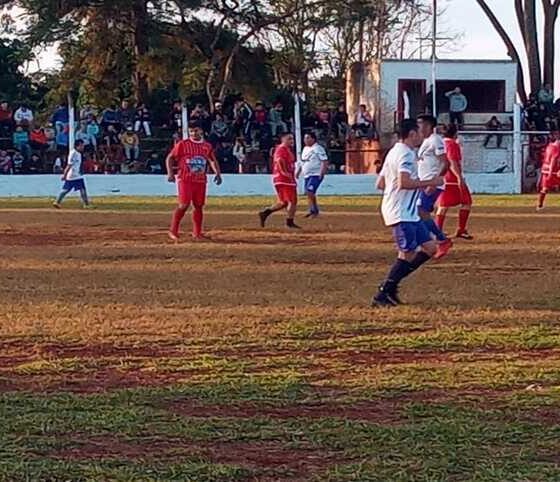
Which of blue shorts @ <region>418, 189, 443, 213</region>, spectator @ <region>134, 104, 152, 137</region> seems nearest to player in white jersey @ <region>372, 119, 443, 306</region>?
blue shorts @ <region>418, 189, 443, 213</region>

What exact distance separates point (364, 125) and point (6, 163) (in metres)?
10.8

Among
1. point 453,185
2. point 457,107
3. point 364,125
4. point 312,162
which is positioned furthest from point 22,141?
point 453,185

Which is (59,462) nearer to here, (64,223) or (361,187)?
(64,223)

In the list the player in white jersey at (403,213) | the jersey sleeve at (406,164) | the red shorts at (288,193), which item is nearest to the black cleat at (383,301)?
the player in white jersey at (403,213)

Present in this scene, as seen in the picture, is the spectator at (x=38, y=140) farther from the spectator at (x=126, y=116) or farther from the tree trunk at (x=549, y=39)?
the tree trunk at (x=549, y=39)

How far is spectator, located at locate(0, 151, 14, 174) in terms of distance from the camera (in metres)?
A: 38.8

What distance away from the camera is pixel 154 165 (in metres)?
39.7

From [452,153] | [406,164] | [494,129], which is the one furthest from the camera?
[494,129]

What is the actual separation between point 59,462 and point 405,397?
2.37 meters

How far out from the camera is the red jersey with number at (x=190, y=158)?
1973 cm

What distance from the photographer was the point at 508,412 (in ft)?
24.5

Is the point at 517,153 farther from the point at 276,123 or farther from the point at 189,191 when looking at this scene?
the point at 189,191

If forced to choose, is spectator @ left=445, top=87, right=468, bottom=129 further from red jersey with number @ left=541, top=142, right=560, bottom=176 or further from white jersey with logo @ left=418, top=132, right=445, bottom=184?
white jersey with logo @ left=418, top=132, right=445, bottom=184

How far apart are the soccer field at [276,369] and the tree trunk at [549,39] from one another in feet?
121
